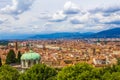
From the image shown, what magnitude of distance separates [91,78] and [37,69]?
38.1 ft

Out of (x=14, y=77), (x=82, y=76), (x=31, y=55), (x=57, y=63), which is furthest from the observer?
(x=57, y=63)

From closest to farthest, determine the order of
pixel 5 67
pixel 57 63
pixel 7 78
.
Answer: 1. pixel 7 78
2. pixel 5 67
3. pixel 57 63

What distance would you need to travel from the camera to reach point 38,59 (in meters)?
69.2

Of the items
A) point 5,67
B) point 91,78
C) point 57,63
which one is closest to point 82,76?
point 91,78

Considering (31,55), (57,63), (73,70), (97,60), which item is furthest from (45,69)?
(97,60)

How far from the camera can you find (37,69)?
48.0 m

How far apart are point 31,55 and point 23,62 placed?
2.52 meters

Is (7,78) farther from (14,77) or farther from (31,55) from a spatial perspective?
(31,55)

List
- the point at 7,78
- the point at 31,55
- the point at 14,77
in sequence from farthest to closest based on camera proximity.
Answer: the point at 31,55, the point at 14,77, the point at 7,78

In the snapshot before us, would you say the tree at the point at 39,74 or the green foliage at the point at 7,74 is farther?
the tree at the point at 39,74

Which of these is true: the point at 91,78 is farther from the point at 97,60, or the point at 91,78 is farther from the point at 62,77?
the point at 97,60

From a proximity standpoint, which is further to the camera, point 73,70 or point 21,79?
point 21,79

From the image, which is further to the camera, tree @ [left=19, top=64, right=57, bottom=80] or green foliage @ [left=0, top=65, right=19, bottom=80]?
tree @ [left=19, top=64, right=57, bottom=80]

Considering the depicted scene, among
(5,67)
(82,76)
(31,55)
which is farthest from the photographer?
(31,55)
